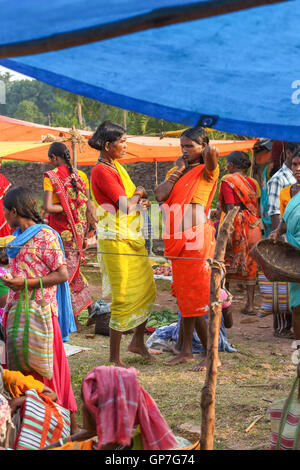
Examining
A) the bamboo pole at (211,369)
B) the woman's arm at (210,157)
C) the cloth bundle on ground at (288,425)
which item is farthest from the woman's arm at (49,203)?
the cloth bundle on ground at (288,425)

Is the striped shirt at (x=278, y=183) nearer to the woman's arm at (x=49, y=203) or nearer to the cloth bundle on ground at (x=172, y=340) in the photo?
the cloth bundle on ground at (x=172, y=340)

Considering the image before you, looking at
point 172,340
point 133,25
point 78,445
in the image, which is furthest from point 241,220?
point 133,25

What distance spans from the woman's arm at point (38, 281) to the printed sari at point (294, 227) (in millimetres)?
2063

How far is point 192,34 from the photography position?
2465 mm

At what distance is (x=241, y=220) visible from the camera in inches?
289

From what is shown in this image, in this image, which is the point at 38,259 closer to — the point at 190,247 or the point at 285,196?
the point at 190,247

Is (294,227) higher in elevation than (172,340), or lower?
higher

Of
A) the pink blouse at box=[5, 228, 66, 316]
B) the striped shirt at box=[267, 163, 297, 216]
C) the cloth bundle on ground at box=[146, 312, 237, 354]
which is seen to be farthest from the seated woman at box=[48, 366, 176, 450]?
the striped shirt at box=[267, 163, 297, 216]

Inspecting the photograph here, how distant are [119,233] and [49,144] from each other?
16.4ft

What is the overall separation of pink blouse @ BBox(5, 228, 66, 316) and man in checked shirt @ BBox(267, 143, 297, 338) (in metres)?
3.50

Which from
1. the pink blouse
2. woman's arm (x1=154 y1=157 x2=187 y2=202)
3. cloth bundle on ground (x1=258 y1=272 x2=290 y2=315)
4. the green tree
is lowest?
cloth bundle on ground (x1=258 y1=272 x2=290 y2=315)

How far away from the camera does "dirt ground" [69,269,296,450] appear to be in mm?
3730

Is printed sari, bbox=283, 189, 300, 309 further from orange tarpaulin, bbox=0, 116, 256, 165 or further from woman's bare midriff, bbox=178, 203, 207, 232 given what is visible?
orange tarpaulin, bbox=0, 116, 256, 165

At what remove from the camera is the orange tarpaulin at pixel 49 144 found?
9359mm
